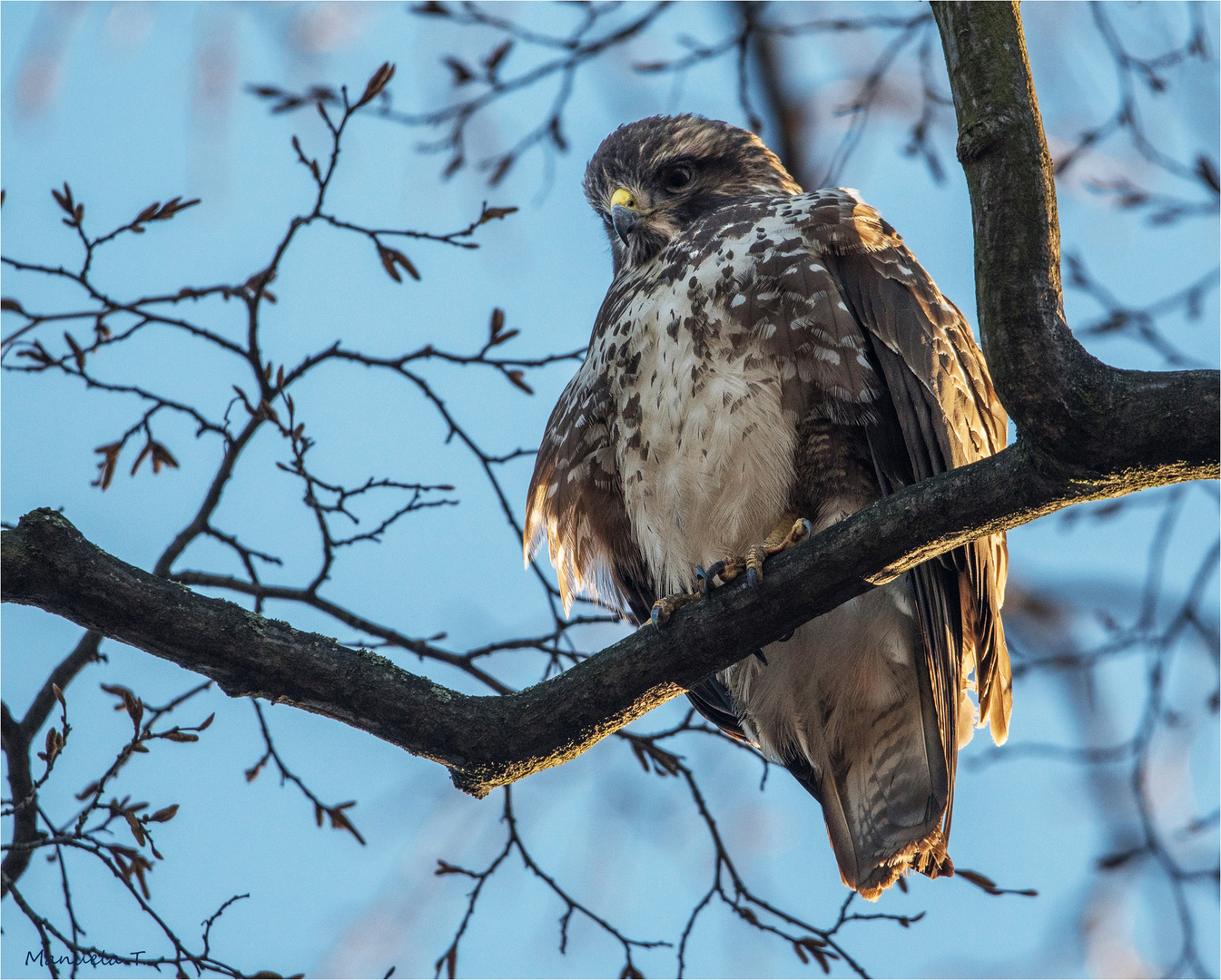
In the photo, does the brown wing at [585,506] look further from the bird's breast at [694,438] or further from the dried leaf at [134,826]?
the dried leaf at [134,826]

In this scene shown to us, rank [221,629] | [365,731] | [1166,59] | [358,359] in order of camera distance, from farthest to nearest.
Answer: [1166,59]
[358,359]
[365,731]
[221,629]

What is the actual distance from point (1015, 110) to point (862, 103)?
9.39 ft

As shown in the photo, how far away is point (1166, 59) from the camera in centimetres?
494

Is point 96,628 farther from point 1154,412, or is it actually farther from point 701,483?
point 1154,412

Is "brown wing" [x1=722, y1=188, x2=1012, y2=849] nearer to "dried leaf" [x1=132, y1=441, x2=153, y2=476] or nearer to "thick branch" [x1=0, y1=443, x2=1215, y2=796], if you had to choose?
"thick branch" [x1=0, y1=443, x2=1215, y2=796]

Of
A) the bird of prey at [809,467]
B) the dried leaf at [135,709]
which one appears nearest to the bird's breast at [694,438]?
the bird of prey at [809,467]

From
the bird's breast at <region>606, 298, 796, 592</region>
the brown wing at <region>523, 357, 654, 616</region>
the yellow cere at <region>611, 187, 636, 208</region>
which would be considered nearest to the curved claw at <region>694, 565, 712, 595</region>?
the bird's breast at <region>606, 298, 796, 592</region>

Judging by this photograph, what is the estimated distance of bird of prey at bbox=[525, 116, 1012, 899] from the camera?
3457 mm

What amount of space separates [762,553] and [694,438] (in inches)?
20.9

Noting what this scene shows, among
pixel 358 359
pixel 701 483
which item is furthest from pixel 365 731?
pixel 358 359

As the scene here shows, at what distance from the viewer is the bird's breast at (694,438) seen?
3479mm

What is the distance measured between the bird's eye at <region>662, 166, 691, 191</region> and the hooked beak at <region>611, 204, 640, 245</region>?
0.25 metres

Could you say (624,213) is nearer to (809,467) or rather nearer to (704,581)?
(809,467)

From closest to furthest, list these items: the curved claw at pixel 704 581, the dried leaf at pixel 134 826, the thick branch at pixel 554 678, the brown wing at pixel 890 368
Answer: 1. the thick branch at pixel 554 678
2. the dried leaf at pixel 134 826
3. the curved claw at pixel 704 581
4. the brown wing at pixel 890 368
